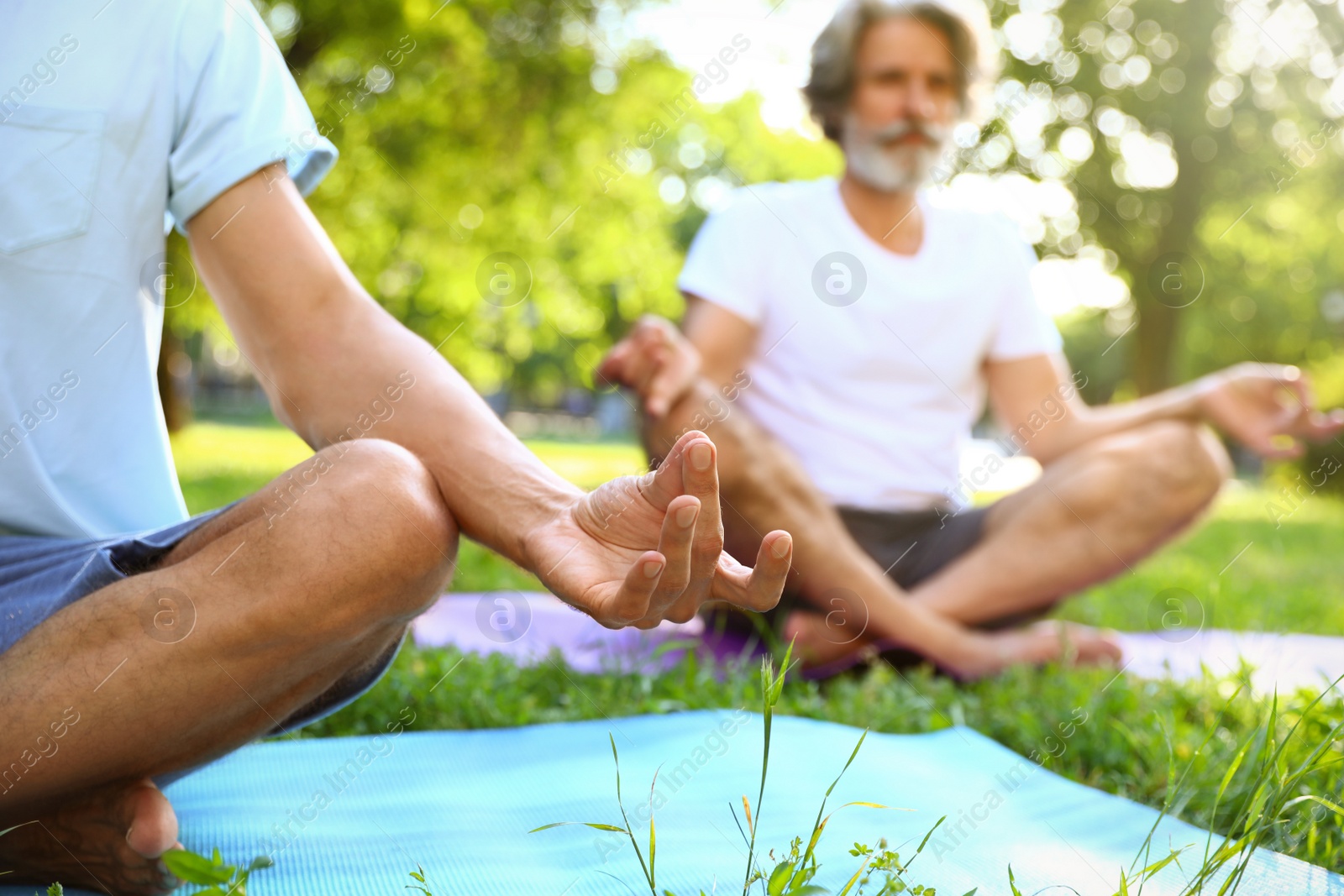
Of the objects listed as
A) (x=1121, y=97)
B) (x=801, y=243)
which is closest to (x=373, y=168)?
(x=1121, y=97)

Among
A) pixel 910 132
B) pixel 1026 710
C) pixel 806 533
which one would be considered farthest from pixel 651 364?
pixel 910 132

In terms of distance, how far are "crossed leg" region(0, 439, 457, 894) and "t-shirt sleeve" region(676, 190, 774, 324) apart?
212 cm

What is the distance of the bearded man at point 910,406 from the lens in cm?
309

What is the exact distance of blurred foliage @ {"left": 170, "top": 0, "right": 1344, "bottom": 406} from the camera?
12.0m

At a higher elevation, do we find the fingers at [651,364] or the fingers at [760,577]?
the fingers at [760,577]

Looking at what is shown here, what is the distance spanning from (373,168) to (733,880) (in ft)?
41.4

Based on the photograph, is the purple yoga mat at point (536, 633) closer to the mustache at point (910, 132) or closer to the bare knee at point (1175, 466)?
the bare knee at point (1175, 466)

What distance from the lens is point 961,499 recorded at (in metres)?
3.77

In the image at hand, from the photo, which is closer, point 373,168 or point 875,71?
point 875,71

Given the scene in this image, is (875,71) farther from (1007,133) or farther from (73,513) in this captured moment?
(1007,133)

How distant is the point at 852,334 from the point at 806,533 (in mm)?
715

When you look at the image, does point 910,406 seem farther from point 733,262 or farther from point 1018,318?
point 733,262

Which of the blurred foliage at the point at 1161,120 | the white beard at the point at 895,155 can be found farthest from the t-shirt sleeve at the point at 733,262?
the blurred foliage at the point at 1161,120

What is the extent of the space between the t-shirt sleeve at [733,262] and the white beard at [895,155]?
0.42 metres
